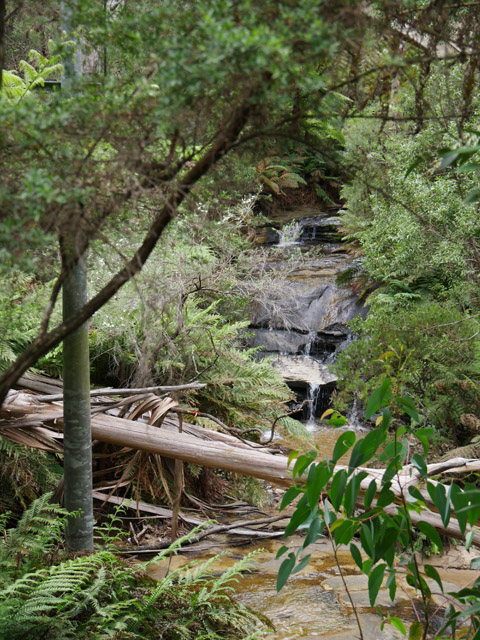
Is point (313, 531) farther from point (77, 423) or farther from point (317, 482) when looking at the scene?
point (77, 423)

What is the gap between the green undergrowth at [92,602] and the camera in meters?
2.37

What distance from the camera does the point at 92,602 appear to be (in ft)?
8.60

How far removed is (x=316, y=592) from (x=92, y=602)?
1.85 m

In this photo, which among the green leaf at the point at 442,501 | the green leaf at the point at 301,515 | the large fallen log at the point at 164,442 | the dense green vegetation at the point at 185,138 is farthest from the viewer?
the large fallen log at the point at 164,442

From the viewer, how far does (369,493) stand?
1568mm

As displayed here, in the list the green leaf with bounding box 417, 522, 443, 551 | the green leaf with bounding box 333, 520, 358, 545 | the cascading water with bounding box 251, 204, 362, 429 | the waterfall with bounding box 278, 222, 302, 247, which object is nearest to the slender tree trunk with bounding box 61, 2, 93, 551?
the green leaf with bounding box 333, 520, 358, 545

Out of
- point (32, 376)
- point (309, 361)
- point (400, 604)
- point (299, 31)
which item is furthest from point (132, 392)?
point (309, 361)

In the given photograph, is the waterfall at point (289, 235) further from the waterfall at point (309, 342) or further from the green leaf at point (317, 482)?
the green leaf at point (317, 482)

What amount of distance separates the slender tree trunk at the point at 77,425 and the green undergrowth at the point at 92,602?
3.3 inches

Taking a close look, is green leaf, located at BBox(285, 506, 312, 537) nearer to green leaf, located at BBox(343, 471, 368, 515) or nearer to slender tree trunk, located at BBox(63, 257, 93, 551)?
green leaf, located at BBox(343, 471, 368, 515)

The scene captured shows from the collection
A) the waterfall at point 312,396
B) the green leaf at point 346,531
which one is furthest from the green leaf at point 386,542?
the waterfall at point 312,396

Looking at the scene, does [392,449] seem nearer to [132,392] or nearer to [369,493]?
[369,493]

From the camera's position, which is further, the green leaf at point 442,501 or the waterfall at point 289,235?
the waterfall at point 289,235

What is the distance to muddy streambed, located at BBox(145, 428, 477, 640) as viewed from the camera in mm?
3385
